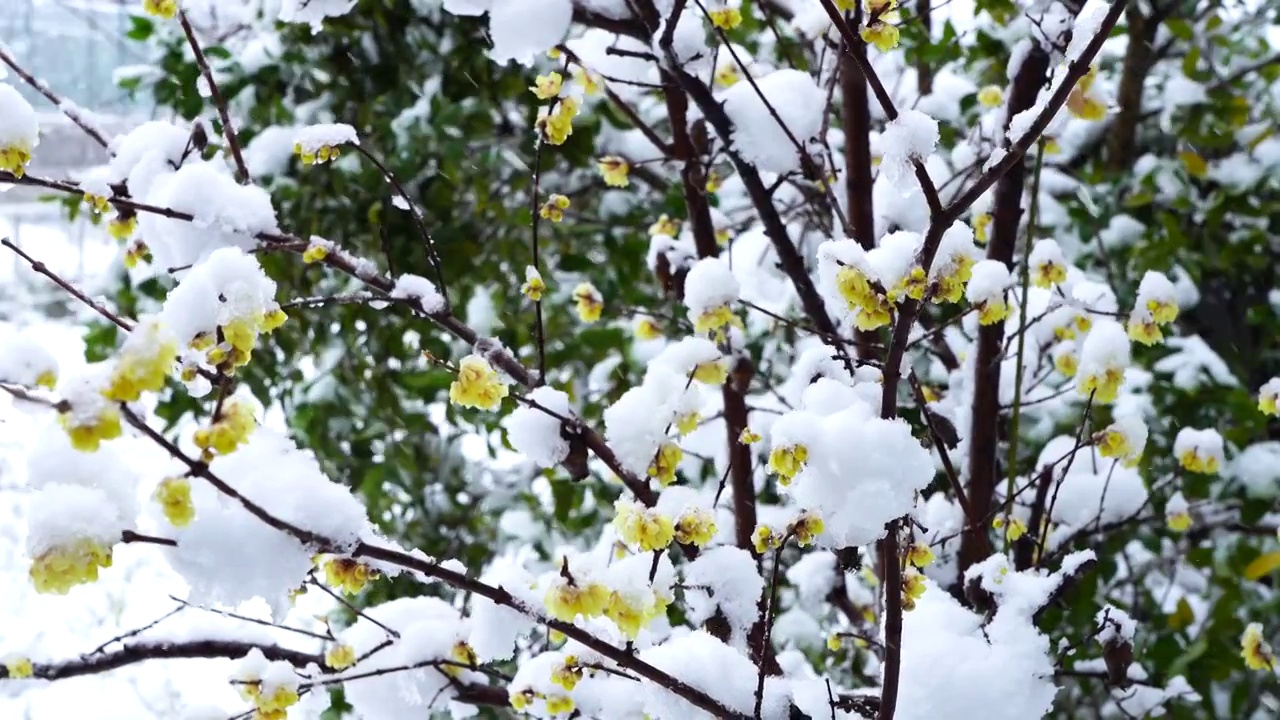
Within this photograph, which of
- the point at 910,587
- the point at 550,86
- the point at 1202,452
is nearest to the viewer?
the point at 910,587

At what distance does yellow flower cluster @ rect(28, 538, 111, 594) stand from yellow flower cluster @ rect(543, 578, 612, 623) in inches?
8.3

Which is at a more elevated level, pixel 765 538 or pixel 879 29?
pixel 879 29

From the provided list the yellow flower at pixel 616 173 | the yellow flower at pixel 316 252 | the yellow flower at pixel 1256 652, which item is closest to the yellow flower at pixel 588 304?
the yellow flower at pixel 616 173

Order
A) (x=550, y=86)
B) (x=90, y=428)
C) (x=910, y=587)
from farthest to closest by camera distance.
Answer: (x=550, y=86) < (x=910, y=587) < (x=90, y=428)

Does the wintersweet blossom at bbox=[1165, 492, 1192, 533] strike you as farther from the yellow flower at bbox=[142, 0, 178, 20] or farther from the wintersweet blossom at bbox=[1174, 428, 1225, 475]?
the yellow flower at bbox=[142, 0, 178, 20]

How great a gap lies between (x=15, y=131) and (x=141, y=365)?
0.92ft

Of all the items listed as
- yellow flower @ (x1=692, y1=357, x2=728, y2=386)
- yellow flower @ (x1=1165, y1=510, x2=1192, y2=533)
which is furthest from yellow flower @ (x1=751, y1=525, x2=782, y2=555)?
yellow flower @ (x1=1165, y1=510, x2=1192, y2=533)

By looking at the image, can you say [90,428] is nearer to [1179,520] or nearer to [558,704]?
[558,704]

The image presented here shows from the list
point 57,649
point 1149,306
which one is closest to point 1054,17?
point 1149,306

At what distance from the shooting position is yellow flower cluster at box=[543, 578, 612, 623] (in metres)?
0.50

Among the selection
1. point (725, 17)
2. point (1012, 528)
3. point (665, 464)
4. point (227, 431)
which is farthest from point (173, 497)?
point (1012, 528)

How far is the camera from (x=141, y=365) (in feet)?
1.20

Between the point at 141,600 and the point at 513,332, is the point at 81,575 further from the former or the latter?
the point at 141,600

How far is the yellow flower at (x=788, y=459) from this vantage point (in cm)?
51
